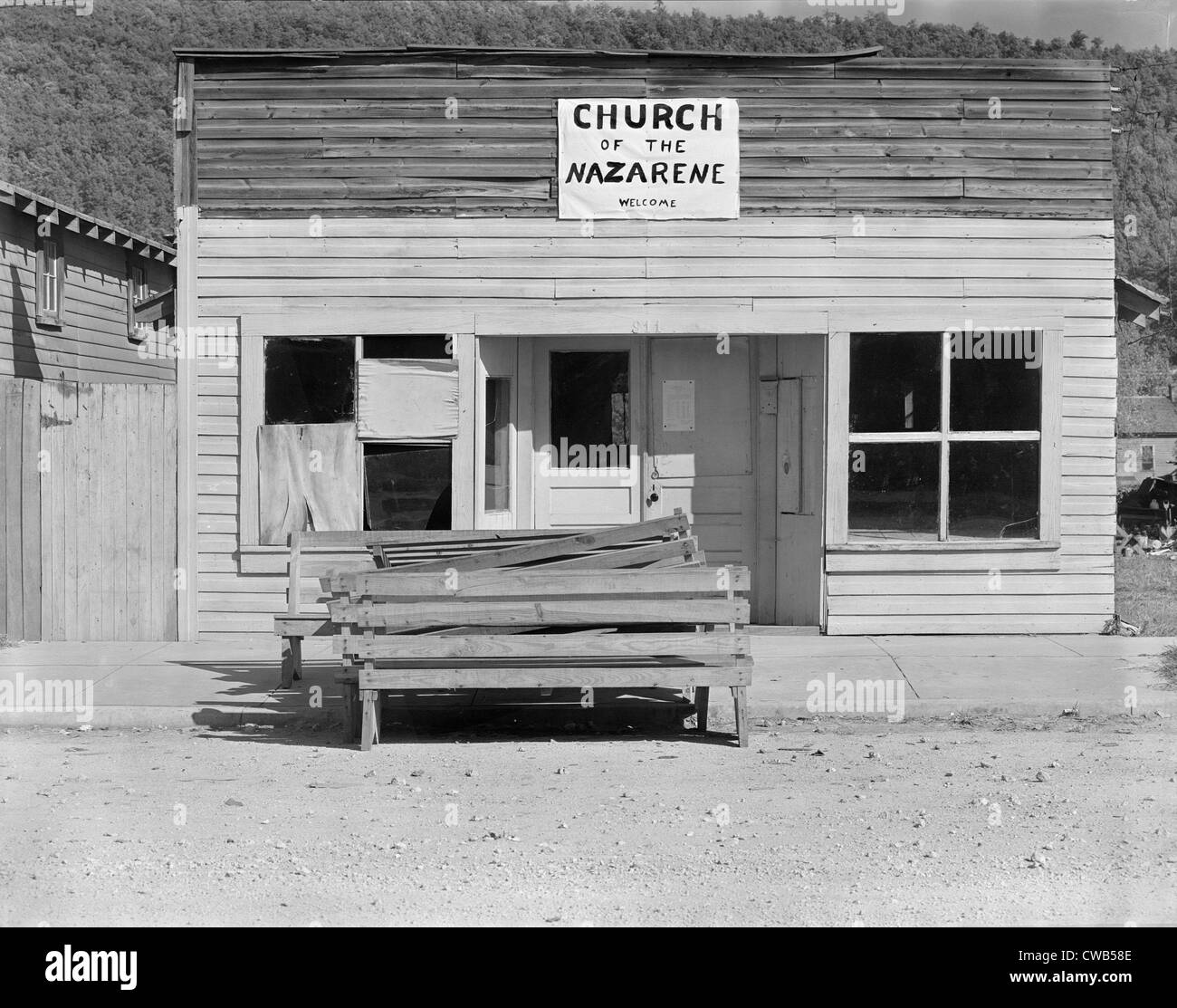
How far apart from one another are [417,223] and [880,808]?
23.2 feet

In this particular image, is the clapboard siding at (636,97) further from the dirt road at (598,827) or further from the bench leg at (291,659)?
the dirt road at (598,827)

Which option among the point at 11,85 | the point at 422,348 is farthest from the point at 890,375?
the point at 11,85

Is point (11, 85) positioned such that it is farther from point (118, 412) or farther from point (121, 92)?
point (118, 412)

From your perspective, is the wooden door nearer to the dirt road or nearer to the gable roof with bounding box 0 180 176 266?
the dirt road

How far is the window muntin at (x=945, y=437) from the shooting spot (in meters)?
11.8

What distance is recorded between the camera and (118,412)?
11648 mm

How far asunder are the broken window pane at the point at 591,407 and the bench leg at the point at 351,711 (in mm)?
4742

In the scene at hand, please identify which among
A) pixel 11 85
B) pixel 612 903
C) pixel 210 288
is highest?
pixel 11 85

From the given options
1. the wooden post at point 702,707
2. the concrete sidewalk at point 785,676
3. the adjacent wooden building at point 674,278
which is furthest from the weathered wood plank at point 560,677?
the adjacent wooden building at point 674,278

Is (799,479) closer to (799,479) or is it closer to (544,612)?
(799,479)

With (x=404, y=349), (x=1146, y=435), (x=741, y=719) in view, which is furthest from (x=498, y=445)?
(x=1146, y=435)

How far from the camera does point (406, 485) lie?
38.9 feet

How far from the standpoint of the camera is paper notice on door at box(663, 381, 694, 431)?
499 inches

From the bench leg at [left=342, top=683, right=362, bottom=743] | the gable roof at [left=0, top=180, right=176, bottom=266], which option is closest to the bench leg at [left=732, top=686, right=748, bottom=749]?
the bench leg at [left=342, top=683, right=362, bottom=743]
